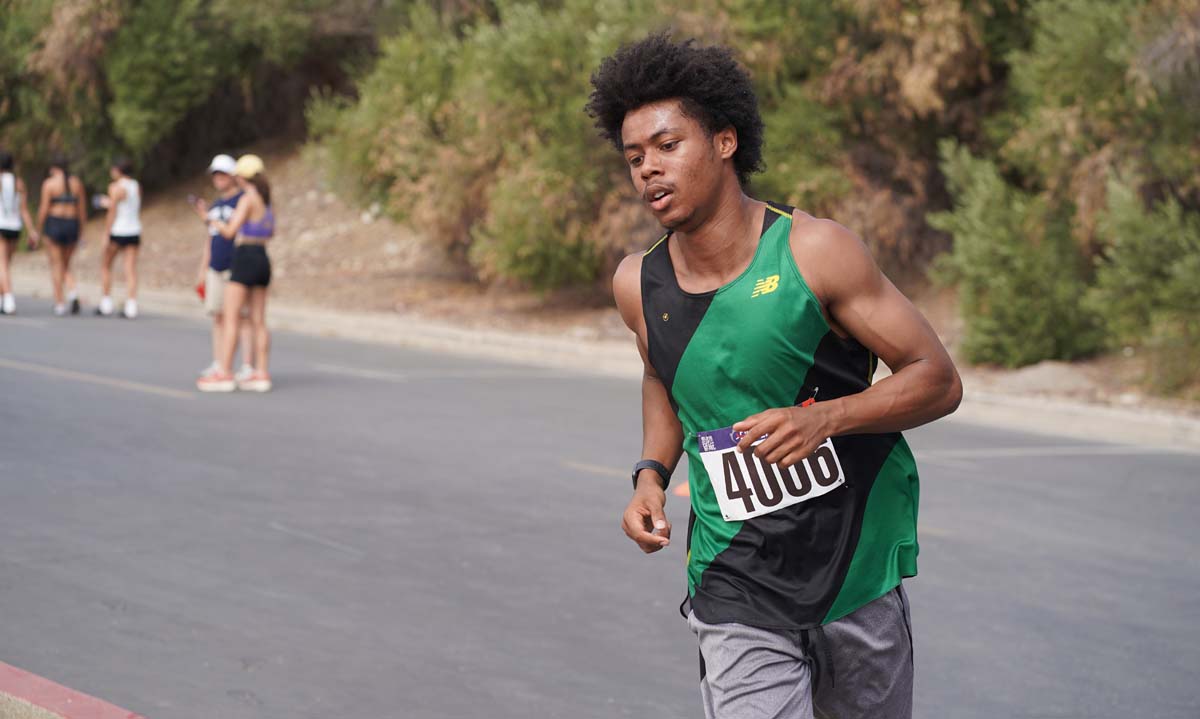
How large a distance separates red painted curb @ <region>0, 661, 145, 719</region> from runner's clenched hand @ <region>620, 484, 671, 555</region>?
1725mm

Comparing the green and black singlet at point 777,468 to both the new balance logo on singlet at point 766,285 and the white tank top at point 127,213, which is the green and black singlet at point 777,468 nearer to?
the new balance logo on singlet at point 766,285

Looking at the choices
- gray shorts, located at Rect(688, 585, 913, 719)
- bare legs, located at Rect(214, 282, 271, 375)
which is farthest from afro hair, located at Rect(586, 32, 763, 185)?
bare legs, located at Rect(214, 282, 271, 375)

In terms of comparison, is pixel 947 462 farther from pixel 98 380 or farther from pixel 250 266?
pixel 98 380

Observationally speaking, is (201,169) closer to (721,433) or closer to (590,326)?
(590,326)

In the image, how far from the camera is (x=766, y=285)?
3.07 m

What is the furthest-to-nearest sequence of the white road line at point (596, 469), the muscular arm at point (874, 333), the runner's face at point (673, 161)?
the white road line at point (596, 469), the runner's face at point (673, 161), the muscular arm at point (874, 333)

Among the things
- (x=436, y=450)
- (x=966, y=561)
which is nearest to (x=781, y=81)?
(x=436, y=450)

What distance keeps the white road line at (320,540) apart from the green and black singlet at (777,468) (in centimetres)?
421

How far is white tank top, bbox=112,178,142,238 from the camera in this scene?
62.0 feet

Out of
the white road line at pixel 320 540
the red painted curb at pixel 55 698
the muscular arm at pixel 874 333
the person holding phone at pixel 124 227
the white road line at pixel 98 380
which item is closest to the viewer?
the muscular arm at pixel 874 333

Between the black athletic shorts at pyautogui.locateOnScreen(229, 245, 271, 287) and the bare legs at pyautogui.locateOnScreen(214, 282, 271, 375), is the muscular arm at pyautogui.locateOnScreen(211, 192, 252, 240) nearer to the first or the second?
the black athletic shorts at pyautogui.locateOnScreen(229, 245, 271, 287)

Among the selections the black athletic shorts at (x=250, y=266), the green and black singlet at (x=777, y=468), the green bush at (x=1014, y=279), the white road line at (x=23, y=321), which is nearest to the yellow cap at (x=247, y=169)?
the black athletic shorts at (x=250, y=266)

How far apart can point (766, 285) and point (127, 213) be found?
1720cm

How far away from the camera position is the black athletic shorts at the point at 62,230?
1883 centimetres
